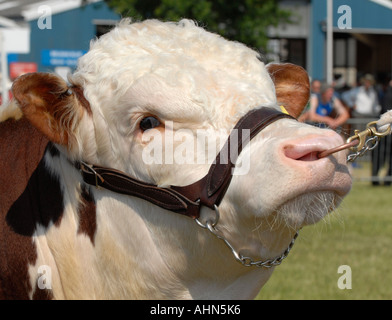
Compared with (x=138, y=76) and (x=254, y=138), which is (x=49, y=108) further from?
(x=254, y=138)

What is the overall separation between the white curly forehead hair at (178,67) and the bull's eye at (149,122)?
0.44ft

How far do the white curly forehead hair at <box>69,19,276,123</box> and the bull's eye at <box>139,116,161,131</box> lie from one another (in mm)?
134

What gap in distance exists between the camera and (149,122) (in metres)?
2.61

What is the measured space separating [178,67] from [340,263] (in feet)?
16.1

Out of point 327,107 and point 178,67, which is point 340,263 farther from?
point 327,107

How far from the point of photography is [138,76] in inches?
104

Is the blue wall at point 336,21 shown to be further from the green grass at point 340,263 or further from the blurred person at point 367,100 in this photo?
the green grass at point 340,263

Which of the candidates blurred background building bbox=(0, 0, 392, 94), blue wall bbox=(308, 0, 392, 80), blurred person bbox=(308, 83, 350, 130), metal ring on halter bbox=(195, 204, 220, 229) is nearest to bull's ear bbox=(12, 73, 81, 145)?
metal ring on halter bbox=(195, 204, 220, 229)

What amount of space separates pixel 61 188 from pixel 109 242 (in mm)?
336

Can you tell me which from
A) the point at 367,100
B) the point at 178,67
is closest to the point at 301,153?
the point at 178,67

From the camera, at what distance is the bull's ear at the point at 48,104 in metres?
2.64

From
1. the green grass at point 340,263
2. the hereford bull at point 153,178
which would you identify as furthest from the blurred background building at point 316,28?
the hereford bull at point 153,178

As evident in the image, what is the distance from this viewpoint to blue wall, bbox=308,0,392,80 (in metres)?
26.5

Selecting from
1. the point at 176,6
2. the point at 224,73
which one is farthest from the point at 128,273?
the point at 176,6
